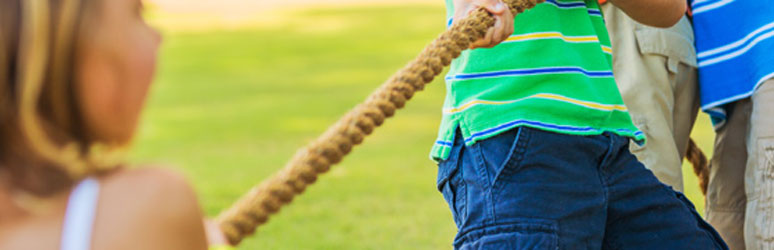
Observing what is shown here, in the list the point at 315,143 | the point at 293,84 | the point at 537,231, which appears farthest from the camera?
the point at 293,84

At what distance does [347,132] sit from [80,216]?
53cm

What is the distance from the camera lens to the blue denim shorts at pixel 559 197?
75.4 inches

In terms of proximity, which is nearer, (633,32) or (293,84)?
(633,32)

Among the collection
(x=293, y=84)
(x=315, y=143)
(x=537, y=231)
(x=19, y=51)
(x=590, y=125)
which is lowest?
(x=537, y=231)

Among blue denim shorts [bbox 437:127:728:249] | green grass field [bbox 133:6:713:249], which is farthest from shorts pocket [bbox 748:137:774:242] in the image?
green grass field [bbox 133:6:713:249]

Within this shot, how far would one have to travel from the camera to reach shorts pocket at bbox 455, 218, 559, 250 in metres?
1.89

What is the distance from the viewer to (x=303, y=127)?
6.91 meters

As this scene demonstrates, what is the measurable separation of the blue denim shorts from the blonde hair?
39.2 inches

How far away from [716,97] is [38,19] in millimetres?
1960

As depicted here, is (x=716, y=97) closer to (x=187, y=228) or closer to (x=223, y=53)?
(x=187, y=228)

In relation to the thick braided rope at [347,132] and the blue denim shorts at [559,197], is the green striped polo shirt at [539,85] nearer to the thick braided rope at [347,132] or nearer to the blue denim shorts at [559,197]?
the blue denim shorts at [559,197]

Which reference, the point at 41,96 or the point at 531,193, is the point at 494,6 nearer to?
the point at 531,193

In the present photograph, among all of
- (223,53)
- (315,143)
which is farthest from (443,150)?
(223,53)

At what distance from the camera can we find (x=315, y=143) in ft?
4.88
